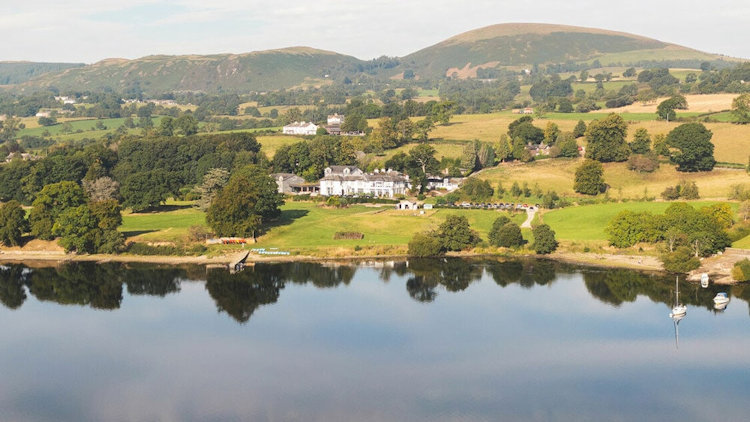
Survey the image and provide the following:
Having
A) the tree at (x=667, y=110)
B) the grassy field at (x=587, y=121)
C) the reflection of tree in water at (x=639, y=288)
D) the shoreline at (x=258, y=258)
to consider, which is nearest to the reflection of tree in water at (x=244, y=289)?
the shoreline at (x=258, y=258)

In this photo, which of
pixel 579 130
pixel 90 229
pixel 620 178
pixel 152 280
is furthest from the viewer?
pixel 579 130

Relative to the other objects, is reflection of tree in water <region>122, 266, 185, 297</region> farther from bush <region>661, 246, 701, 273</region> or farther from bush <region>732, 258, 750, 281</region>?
bush <region>732, 258, 750, 281</region>

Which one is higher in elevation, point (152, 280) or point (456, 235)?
point (456, 235)

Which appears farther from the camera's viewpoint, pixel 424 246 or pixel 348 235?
pixel 348 235

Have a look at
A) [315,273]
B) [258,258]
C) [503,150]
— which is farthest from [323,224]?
[503,150]

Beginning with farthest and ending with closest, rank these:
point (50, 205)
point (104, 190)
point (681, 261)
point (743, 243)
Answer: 1. point (104, 190)
2. point (50, 205)
3. point (743, 243)
4. point (681, 261)

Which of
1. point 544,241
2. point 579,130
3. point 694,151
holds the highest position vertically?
point 579,130

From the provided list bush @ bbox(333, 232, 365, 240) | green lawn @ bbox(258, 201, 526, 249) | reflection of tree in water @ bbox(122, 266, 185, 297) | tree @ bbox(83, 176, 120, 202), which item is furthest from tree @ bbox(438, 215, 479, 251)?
tree @ bbox(83, 176, 120, 202)

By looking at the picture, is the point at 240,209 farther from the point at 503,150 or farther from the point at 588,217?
the point at 503,150
